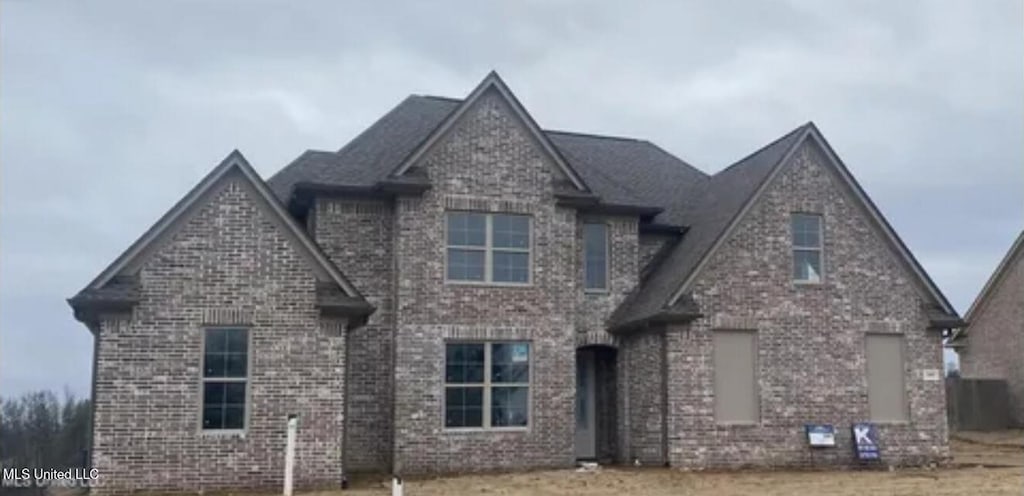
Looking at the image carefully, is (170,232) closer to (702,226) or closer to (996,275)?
(702,226)

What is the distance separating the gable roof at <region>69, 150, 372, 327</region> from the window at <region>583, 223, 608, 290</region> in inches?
239

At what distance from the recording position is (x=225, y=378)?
53.4ft

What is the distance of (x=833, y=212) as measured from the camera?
20688mm

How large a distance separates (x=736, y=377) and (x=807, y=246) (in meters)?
3.30

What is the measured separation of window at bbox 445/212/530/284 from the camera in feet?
63.8

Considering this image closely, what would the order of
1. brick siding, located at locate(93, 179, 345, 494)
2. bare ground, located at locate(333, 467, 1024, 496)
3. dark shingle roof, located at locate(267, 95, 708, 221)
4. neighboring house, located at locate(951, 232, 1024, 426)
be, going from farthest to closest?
neighboring house, located at locate(951, 232, 1024, 426), dark shingle roof, located at locate(267, 95, 708, 221), brick siding, located at locate(93, 179, 345, 494), bare ground, located at locate(333, 467, 1024, 496)

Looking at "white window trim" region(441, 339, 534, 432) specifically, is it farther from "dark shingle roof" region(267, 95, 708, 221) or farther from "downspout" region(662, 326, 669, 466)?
"dark shingle roof" region(267, 95, 708, 221)

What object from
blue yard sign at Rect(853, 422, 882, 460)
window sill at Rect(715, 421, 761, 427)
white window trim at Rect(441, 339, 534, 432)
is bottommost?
blue yard sign at Rect(853, 422, 882, 460)

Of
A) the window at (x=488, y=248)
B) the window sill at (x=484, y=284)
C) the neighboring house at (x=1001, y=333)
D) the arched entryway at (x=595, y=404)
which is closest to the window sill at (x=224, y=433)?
the window sill at (x=484, y=284)

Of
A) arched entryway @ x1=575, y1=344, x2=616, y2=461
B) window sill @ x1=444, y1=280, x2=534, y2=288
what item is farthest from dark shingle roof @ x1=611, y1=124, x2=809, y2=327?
window sill @ x1=444, y1=280, x2=534, y2=288

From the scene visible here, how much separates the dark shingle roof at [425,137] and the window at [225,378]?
399 cm

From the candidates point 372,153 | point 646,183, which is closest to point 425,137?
point 372,153

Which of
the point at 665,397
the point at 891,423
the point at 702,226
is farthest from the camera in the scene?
the point at 702,226

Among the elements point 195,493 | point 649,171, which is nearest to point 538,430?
point 195,493
